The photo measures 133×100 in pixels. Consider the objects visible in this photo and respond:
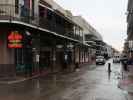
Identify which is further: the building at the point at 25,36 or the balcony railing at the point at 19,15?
the building at the point at 25,36

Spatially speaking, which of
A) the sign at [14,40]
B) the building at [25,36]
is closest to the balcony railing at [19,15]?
the building at [25,36]

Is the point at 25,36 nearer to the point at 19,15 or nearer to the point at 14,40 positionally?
the point at 19,15

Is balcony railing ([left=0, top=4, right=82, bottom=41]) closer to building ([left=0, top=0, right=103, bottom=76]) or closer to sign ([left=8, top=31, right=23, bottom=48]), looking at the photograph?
building ([left=0, top=0, right=103, bottom=76])

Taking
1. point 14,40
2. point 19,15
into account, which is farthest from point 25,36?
point 14,40

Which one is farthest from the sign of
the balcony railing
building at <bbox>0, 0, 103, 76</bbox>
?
the balcony railing

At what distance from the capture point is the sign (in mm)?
30734

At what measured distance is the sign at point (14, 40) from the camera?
30.7 meters

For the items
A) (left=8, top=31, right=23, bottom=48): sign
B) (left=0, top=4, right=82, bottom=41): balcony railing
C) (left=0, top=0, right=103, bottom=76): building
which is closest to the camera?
(left=0, top=4, right=82, bottom=41): balcony railing

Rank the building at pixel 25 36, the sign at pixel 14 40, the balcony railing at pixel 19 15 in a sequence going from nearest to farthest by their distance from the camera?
the balcony railing at pixel 19 15
the sign at pixel 14 40
the building at pixel 25 36

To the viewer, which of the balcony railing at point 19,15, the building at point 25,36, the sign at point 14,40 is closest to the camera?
the balcony railing at point 19,15

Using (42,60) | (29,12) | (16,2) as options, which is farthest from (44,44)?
(16,2)

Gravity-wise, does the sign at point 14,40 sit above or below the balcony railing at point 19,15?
below

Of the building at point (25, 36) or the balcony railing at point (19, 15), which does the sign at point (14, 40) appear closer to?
the building at point (25, 36)

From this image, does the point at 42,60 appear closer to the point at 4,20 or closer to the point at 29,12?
the point at 29,12
